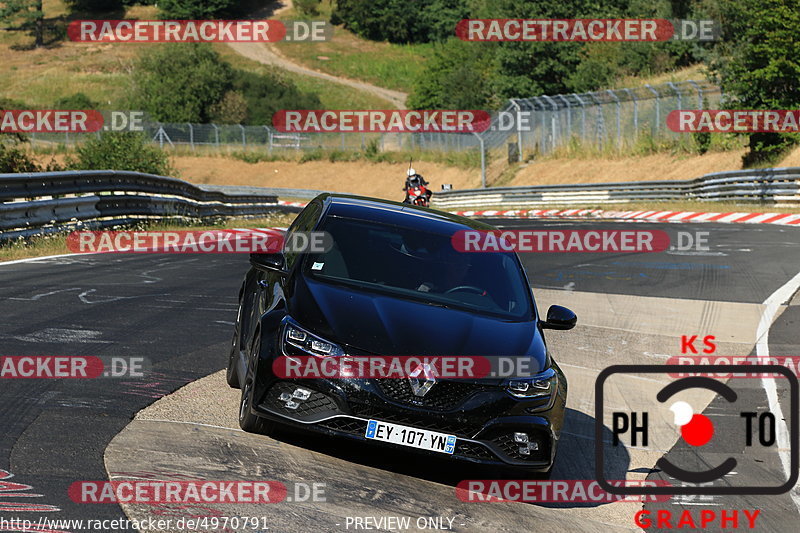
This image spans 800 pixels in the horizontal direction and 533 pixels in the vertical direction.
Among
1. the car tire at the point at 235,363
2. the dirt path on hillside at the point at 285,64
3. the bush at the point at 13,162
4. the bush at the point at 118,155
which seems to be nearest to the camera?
the car tire at the point at 235,363

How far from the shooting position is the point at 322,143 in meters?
74.5

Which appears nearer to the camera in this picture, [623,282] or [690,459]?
[690,459]

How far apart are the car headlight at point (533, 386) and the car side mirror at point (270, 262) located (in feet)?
5.69

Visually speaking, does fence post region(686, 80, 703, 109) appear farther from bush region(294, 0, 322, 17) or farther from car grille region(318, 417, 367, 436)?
bush region(294, 0, 322, 17)

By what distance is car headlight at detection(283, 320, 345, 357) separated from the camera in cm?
613

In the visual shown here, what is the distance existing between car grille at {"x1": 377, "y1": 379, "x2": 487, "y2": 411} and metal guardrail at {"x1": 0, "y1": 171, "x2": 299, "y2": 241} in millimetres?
Result: 12376

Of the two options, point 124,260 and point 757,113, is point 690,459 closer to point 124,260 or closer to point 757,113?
point 124,260

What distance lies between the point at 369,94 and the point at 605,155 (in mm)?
56444

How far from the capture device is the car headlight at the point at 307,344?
6128mm

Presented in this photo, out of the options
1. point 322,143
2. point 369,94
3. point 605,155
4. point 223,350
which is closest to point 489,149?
point 605,155

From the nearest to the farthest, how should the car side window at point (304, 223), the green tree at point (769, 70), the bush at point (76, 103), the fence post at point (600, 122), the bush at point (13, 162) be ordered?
the car side window at point (304, 223)
the bush at point (13, 162)
the green tree at point (769, 70)
the fence post at point (600, 122)
the bush at point (76, 103)

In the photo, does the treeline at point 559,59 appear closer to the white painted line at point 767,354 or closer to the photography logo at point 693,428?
the white painted line at point 767,354

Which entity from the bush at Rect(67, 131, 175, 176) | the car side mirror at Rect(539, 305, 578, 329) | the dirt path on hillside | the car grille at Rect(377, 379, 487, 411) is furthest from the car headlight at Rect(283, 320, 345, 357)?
the dirt path on hillside

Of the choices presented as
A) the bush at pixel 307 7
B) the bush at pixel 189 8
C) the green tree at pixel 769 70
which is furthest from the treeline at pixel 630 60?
the bush at pixel 189 8
